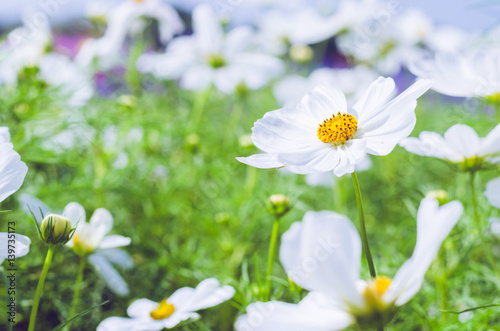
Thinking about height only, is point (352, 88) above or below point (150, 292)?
above

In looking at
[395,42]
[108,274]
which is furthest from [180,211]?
[395,42]

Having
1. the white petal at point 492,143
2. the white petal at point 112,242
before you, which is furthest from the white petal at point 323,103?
the white petal at point 112,242

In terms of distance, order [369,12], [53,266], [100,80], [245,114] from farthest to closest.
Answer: [245,114] → [100,80] → [369,12] → [53,266]

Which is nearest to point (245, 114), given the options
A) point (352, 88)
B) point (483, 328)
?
point (352, 88)

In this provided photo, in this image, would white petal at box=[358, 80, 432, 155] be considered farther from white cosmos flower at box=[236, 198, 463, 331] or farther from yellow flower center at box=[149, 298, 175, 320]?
yellow flower center at box=[149, 298, 175, 320]

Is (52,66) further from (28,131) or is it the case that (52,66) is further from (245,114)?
(245,114)

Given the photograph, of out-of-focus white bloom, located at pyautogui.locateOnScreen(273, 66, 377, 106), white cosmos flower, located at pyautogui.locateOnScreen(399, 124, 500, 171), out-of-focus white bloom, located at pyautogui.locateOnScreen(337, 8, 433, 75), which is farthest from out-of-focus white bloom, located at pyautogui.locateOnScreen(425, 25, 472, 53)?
white cosmos flower, located at pyautogui.locateOnScreen(399, 124, 500, 171)

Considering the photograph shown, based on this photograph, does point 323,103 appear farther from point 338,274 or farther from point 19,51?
point 19,51
